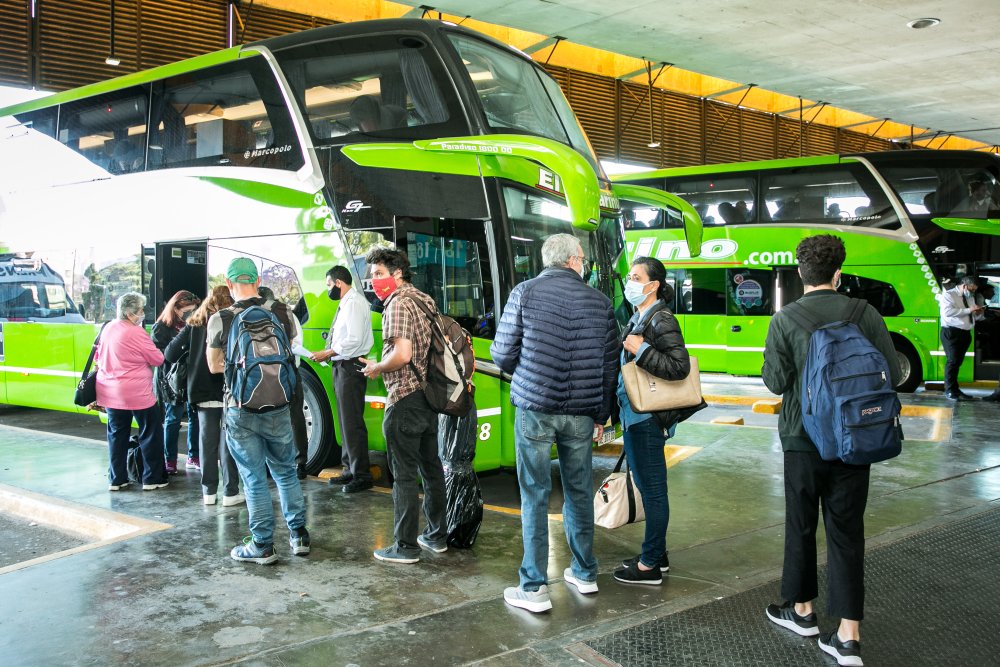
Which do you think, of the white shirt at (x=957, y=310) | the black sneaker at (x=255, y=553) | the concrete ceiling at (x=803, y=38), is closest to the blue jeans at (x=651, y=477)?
the black sneaker at (x=255, y=553)

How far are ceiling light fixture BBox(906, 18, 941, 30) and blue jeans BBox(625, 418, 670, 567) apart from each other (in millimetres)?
12954

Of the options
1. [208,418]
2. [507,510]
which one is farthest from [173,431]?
[507,510]

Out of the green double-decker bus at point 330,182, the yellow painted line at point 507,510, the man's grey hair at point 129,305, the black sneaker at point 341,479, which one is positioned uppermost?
the green double-decker bus at point 330,182

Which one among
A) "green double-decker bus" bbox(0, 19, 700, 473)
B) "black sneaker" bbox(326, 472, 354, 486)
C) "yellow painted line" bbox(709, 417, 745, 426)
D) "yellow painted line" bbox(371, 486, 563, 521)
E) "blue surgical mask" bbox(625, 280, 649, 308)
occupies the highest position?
"green double-decker bus" bbox(0, 19, 700, 473)

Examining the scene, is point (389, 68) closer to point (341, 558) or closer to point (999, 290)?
point (341, 558)

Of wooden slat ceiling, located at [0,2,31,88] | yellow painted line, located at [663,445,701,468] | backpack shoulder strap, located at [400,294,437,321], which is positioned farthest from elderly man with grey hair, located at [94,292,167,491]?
wooden slat ceiling, located at [0,2,31,88]

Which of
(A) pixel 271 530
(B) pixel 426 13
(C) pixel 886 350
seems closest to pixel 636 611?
(C) pixel 886 350

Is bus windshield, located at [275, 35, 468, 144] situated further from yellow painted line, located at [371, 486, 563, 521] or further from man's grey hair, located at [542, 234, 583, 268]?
yellow painted line, located at [371, 486, 563, 521]

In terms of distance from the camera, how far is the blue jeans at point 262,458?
16.1ft

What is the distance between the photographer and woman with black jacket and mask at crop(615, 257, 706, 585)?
4.52m

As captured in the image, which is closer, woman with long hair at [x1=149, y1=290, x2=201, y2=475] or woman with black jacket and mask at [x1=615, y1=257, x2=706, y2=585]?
woman with black jacket and mask at [x1=615, y1=257, x2=706, y2=585]

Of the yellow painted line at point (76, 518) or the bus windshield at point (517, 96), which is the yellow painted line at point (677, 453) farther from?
the yellow painted line at point (76, 518)

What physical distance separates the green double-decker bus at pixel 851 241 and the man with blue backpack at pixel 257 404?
8.59 m

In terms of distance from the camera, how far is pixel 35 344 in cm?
966
